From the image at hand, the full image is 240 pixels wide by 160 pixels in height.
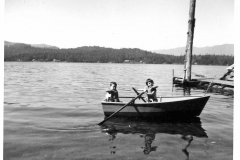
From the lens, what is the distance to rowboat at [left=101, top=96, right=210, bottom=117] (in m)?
8.62

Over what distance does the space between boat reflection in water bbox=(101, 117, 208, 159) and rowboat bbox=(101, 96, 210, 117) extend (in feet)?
1.07

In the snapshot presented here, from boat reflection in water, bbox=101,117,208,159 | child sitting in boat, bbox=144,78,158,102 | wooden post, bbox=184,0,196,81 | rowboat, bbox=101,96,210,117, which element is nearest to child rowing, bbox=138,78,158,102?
child sitting in boat, bbox=144,78,158,102

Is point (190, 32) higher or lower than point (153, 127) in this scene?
higher

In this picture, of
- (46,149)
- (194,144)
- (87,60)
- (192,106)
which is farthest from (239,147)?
(87,60)

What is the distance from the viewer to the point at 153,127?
8.59 m

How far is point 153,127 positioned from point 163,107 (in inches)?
36.3

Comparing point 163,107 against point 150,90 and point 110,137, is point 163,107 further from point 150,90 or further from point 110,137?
point 110,137

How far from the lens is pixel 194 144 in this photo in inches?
270

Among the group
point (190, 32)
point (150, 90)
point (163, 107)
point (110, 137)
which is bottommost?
point (110, 137)

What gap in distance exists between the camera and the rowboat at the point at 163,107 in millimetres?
8625

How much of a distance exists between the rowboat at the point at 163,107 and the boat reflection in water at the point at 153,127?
0.33 meters

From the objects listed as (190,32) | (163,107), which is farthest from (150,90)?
(190,32)

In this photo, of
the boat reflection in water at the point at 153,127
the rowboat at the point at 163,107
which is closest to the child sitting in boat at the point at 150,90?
the rowboat at the point at 163,107

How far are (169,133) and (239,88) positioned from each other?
3098 millimetres
